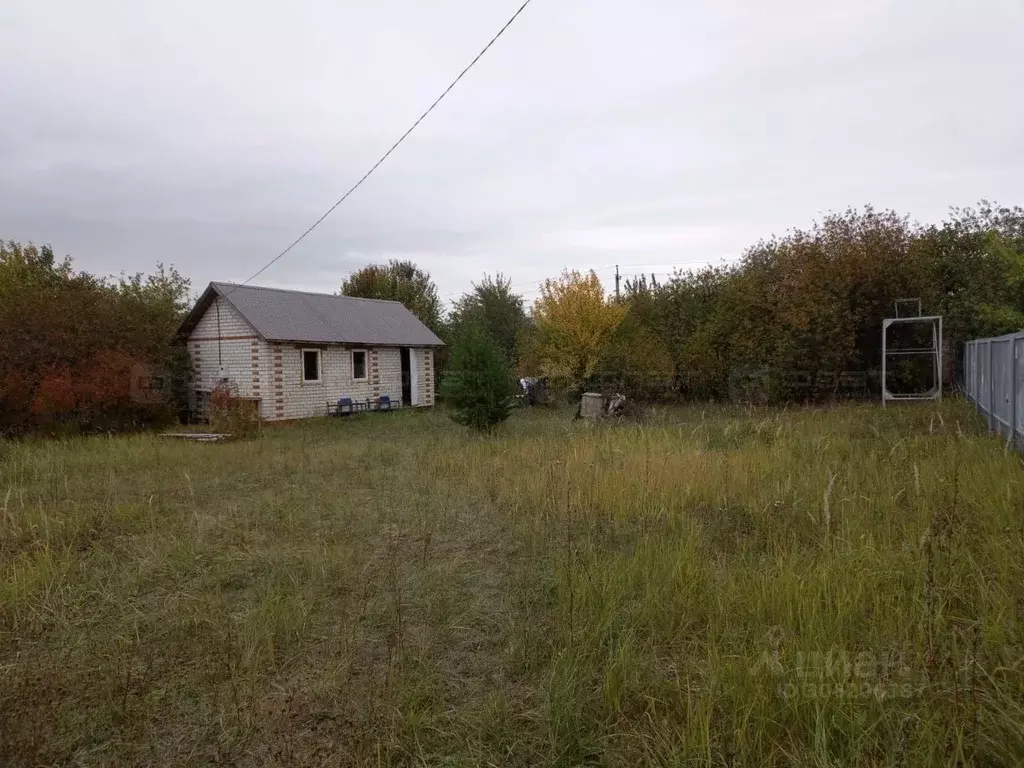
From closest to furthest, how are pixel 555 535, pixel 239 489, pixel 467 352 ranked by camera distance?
pixel 555 535 → pixel 239 489 → pixel 467 352

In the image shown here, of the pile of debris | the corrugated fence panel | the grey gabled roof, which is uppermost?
the grey gabled roof

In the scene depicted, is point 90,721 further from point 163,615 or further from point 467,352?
point 467,352

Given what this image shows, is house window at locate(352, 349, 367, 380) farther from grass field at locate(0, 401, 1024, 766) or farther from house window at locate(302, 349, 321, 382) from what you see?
grass field at locate(0, 401, 1024, 766)

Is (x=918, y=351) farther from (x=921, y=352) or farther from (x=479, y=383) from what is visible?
(x=479, y=383)

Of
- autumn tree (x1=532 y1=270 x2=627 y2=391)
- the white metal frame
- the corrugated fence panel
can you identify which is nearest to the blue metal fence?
the corrugated fence panel

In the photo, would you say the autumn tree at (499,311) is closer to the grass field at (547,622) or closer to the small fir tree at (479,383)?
the small fir tree at (479,383)

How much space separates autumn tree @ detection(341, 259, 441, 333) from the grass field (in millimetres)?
27002

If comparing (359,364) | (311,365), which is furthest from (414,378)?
(311,365)

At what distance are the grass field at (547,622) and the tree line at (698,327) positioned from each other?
22.8 ft

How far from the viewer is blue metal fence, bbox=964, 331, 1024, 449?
649cm

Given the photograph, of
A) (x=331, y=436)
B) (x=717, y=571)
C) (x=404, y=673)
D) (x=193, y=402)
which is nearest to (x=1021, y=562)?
(x=717, y=571)

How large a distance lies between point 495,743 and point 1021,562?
9.62 ft

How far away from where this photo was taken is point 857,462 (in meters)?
6.29

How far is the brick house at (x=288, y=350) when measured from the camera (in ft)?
58.3
